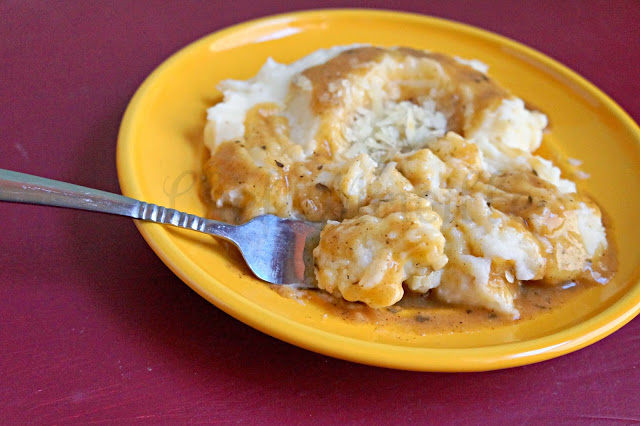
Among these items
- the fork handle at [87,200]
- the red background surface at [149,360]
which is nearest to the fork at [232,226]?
the fork handle at [87,200]

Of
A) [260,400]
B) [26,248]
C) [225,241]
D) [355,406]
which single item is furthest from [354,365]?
[26,248]

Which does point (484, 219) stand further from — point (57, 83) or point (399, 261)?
Result: point (57, 83)

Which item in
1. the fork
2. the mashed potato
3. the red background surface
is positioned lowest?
the red background surface

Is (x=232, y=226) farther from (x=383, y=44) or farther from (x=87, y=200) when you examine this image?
(x=383, y=44)

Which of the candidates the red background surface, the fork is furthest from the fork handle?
the red background surface

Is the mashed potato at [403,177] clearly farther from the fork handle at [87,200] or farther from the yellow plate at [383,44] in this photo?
the fork handle at [87,200]

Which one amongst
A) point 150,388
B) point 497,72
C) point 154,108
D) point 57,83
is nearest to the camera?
point 150,388

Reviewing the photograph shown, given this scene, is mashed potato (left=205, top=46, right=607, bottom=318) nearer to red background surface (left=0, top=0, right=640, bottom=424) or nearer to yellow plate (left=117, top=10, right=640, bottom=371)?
yellow plate (left=117, top=10, right=640, bottom=371)
